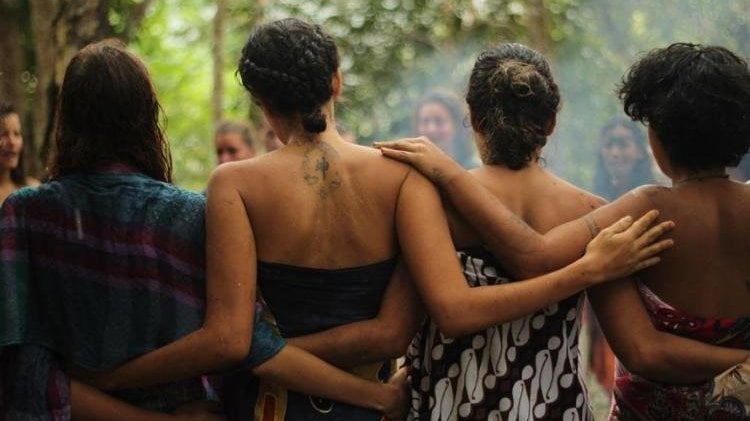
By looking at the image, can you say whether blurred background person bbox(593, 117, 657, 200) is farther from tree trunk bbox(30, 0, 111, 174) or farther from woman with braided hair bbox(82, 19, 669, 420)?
woman with braided hair bbox(82, 19, 669, 420)

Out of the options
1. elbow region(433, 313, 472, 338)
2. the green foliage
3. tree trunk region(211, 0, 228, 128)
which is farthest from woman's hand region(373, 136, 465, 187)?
tree trunk region(211, 0, 228, 128)

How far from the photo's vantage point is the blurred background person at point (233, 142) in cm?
667

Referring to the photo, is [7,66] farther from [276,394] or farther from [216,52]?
[216,52]

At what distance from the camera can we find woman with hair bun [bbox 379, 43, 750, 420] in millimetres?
3100

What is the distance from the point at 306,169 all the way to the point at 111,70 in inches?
23.8

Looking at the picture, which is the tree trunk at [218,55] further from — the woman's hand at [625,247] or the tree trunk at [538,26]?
the woman's hand at [625,247]

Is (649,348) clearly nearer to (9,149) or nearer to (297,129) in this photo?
(297,129)

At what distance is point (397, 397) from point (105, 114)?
1164 millimetres

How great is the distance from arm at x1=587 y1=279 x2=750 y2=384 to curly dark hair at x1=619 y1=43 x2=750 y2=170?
425 mm

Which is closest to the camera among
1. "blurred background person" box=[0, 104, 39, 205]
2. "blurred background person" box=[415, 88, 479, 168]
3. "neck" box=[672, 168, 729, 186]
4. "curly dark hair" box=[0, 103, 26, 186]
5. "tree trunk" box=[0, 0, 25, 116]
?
"neck" box=[672, 168, 729, 186]

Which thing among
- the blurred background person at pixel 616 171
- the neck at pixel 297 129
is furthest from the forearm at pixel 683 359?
the blurred background person at pixel 616 171

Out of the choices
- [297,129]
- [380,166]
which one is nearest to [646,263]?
[380,166]

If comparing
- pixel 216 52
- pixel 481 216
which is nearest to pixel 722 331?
pixel 481 216

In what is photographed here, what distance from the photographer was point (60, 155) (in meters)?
3.13
